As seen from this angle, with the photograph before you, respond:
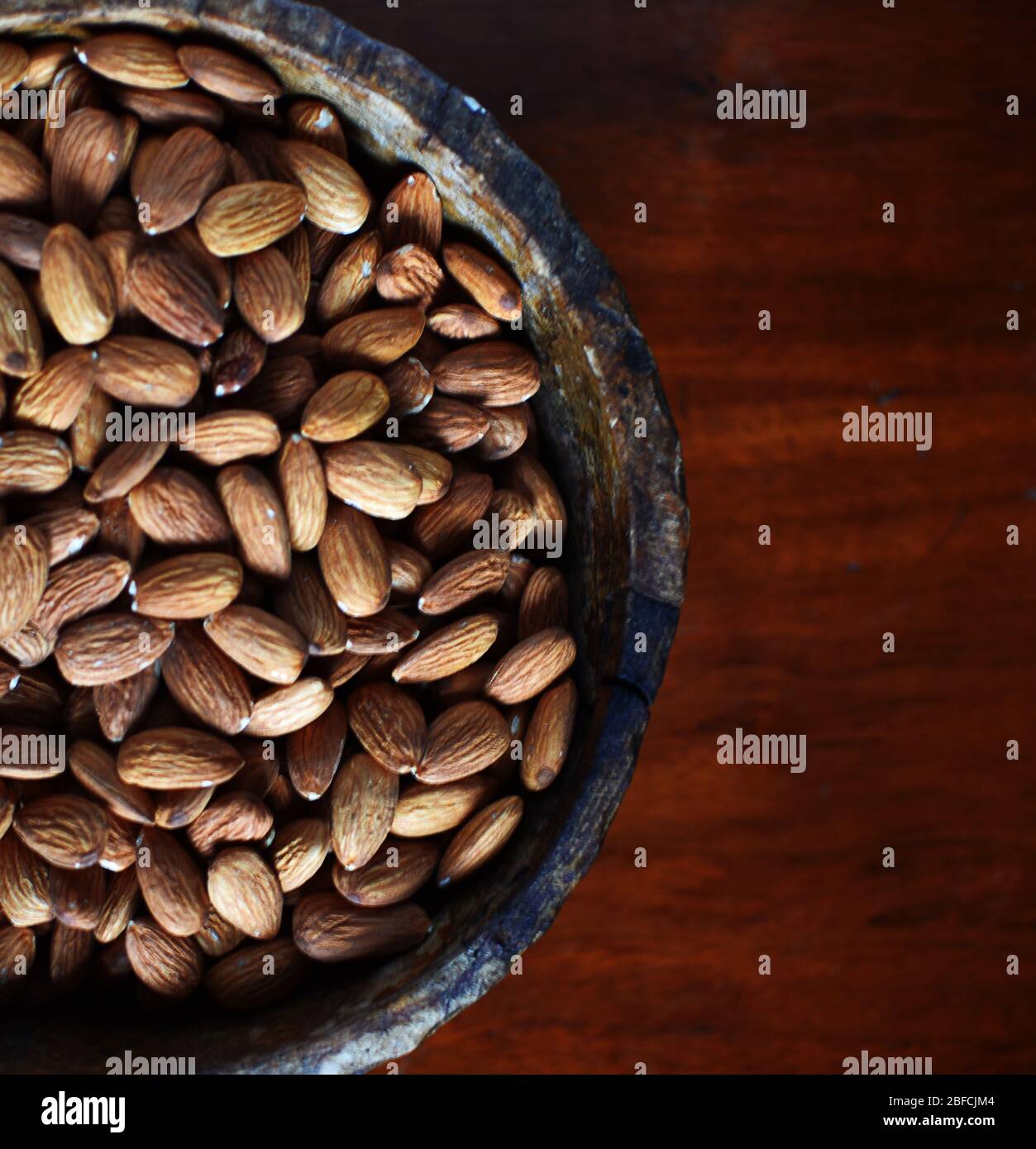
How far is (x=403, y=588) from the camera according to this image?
2.34 ft

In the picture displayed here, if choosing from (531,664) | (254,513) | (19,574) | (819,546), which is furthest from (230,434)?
(819,546)

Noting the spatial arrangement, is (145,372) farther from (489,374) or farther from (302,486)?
(489,374)

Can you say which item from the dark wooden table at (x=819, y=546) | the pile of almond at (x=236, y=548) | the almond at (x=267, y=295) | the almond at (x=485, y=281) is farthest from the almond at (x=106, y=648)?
the dark wooden table at (x=819, y=546)

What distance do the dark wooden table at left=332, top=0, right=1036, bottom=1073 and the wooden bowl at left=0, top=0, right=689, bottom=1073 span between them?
0.25 m

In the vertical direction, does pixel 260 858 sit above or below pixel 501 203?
below

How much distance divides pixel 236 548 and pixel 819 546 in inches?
21.6

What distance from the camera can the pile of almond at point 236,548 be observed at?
0.64 meters

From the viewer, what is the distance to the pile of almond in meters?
0.64

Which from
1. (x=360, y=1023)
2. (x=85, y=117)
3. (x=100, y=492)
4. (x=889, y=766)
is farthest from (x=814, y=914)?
(x=85, y=117)

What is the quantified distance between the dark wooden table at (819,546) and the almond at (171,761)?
40cm

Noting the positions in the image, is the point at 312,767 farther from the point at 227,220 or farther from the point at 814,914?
the point at 814,914

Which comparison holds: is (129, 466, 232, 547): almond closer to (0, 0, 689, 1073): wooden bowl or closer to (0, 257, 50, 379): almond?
(0, 257, 50, 379): almond

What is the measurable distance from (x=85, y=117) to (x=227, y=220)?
114mm

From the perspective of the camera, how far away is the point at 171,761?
64 cm
